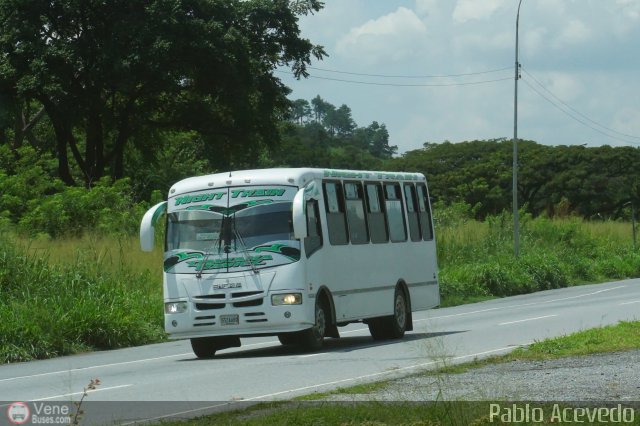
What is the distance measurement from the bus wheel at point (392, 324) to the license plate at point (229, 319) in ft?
11.8

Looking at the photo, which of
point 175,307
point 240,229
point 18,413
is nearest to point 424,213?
point 240,229

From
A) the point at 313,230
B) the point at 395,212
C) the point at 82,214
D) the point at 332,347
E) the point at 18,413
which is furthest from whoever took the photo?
the point at 82,214

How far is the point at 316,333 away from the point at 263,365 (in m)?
2.19

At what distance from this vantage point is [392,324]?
21.8 meters

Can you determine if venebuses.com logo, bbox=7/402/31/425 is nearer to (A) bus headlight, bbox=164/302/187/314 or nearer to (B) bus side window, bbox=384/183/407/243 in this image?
(A) bus headlight, bbox=164/302/187/314

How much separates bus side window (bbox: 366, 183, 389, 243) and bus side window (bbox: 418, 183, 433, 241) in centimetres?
192

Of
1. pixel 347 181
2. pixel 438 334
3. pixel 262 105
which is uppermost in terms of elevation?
pixel 262 105

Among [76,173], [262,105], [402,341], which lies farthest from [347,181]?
[76,173]

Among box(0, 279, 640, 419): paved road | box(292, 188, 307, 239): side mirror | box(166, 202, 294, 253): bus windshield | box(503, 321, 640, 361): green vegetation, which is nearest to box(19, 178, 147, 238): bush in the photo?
box(0, 279, 640, 419): paved road

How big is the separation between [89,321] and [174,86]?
2416cm

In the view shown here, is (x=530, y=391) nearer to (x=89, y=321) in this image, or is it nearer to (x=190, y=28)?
(x=89, y=321)

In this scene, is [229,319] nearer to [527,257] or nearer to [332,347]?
[332,347]

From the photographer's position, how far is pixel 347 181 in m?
21.1

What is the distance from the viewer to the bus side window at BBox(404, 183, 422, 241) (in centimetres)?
2352
